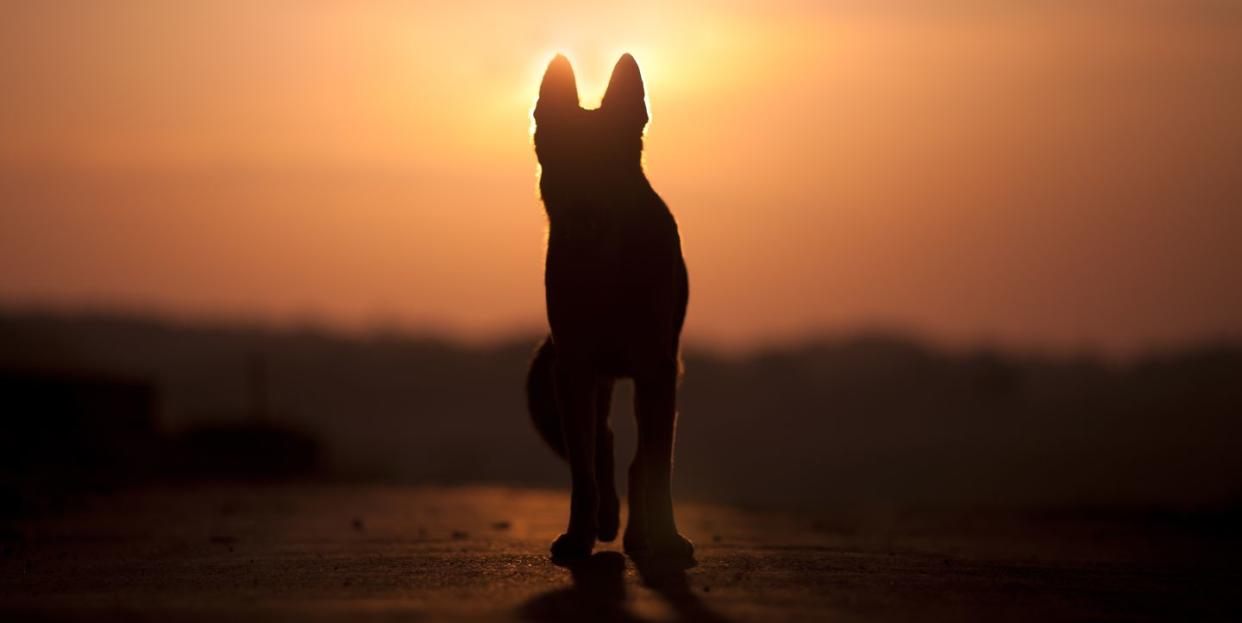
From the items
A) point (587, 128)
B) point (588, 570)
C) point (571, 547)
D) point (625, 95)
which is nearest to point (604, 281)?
point (587, 128)

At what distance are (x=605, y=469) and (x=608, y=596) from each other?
10.9 feet

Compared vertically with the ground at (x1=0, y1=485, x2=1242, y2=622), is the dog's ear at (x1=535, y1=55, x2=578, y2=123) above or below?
above

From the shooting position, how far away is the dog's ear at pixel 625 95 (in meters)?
10.9

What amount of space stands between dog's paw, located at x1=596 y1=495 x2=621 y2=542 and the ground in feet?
1.15

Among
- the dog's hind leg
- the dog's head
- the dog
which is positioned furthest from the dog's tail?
the dog's head

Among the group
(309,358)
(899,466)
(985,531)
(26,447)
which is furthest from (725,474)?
(309,358)

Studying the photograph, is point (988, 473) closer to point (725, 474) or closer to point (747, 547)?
point (725, 474)

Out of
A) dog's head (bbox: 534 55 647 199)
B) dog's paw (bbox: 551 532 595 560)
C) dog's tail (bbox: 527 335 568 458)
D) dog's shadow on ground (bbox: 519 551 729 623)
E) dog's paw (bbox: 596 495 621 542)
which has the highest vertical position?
dog's head (bbox: 534 55 647 199)

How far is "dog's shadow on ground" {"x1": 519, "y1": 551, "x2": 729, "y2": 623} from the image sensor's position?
7.74 metres

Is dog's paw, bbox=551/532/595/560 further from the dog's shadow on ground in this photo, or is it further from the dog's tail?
the dog's tail

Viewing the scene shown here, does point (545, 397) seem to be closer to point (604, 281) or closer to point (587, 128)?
point (604, 281)

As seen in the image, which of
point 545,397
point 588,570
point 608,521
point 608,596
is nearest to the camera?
point 608,596

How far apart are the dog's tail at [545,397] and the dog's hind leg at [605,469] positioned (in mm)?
325

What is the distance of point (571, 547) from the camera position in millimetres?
10766
